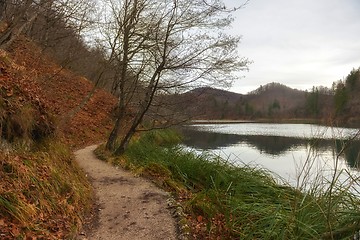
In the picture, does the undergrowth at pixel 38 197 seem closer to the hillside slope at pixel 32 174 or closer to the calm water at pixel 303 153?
Answer: the hillside slope at pixel 32 174

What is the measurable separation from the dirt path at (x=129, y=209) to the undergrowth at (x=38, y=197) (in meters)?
0.40

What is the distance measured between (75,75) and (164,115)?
1422 cm

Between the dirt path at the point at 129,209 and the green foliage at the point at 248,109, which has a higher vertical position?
the green foliage at the point at 248,109

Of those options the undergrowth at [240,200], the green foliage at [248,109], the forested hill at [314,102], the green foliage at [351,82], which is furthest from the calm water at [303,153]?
the green foliage at [248,109]

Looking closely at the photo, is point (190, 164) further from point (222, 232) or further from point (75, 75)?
point (75, 75)

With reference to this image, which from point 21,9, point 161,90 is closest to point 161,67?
point 161,90

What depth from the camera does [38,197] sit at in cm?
450

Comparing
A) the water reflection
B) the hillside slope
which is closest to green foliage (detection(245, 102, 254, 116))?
the water reflection

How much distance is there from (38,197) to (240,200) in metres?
3.57

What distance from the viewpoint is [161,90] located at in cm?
986

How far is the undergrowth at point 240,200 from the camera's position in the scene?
3773mm

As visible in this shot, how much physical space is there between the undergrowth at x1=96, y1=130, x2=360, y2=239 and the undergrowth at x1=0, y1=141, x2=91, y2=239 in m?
1.97

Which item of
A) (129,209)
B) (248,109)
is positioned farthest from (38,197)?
(248,109)

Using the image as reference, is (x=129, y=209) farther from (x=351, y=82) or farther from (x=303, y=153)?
(x=303, y=153)
